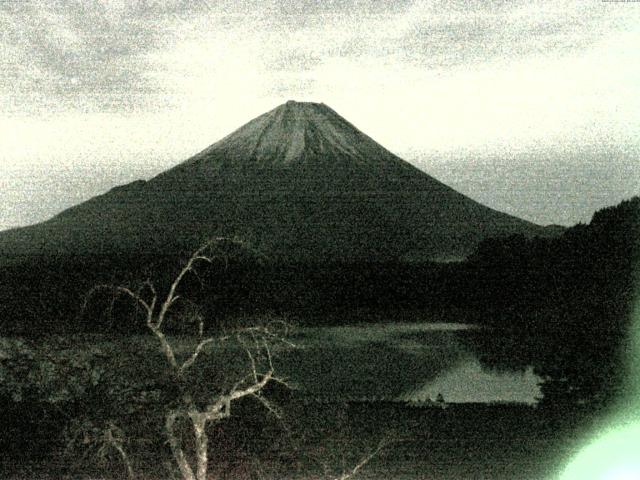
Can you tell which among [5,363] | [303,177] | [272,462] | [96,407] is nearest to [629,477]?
[272,462]

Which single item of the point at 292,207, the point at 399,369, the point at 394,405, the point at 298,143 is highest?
the point at 298,143

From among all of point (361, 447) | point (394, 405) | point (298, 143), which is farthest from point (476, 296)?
point (298, 143)

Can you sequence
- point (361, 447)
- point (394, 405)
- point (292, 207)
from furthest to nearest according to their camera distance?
point (292, 207) < point (394, 405) < point (361, 447)

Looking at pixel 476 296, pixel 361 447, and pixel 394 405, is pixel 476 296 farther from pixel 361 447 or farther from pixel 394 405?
pixel 361 447

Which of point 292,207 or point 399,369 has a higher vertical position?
point 292,207

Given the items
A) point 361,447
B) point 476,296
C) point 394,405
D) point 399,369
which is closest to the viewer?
point 361,447

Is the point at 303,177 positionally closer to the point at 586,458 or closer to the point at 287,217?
the point at 287,217

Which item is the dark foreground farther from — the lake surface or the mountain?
the mountain
